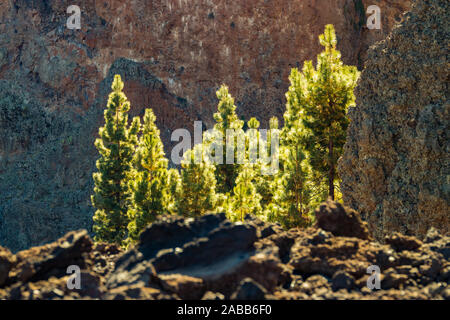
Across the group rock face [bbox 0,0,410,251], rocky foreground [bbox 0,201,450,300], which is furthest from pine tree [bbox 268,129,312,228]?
rock face [bbox 0,0,410,251]

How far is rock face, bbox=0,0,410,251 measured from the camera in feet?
191

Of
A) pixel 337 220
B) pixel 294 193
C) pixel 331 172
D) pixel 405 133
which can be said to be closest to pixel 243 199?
pixel 294 193

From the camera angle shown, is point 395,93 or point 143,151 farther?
point 143,151

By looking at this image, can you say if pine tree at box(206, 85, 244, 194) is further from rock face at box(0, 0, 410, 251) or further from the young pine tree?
rock face at box(0, 0, 410, 251)

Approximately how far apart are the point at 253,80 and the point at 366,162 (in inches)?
1614

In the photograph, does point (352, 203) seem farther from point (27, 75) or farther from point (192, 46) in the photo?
point (27, 75)

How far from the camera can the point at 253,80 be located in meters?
59.2

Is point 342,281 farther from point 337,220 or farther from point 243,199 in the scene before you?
point 243,199

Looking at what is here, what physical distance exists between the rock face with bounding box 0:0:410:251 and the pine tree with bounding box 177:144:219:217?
32.2m

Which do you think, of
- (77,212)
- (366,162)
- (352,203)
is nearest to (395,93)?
(366,162)

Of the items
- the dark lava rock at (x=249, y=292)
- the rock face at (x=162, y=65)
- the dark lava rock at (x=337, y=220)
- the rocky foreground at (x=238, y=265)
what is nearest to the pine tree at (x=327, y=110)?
the dark lava rock at (x=337, y=220)

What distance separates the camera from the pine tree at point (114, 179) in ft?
109

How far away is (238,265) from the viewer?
422 inches
